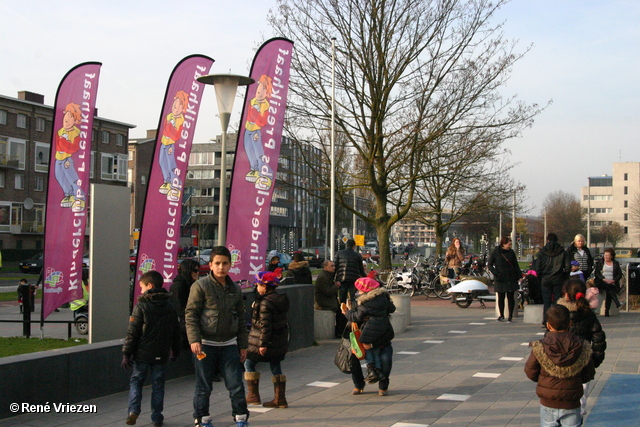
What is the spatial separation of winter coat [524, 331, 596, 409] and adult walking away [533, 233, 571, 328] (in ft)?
27.2

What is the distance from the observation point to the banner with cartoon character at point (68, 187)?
512 inches

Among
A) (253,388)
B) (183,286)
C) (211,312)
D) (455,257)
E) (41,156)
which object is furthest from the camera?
(41,156)

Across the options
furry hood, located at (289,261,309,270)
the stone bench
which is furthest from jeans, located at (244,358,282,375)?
furry hood, located at (289,261,309,270)

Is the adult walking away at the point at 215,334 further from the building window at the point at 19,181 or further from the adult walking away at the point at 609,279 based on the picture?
the building window at the point at 19,181

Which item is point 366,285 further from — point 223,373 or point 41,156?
point 41,156

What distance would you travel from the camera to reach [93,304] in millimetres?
8227

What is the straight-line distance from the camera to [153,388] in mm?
6281

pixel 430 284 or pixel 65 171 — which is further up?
pixel 65 171

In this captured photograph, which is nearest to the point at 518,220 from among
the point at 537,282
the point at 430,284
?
the point at 430,284

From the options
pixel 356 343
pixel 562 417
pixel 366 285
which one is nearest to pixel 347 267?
pixel 366 285

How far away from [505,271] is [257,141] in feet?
20.1

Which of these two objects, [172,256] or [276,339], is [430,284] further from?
[276,339]

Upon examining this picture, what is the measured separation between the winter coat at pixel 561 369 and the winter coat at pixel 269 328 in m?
2.86

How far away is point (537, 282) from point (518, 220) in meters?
68.4
